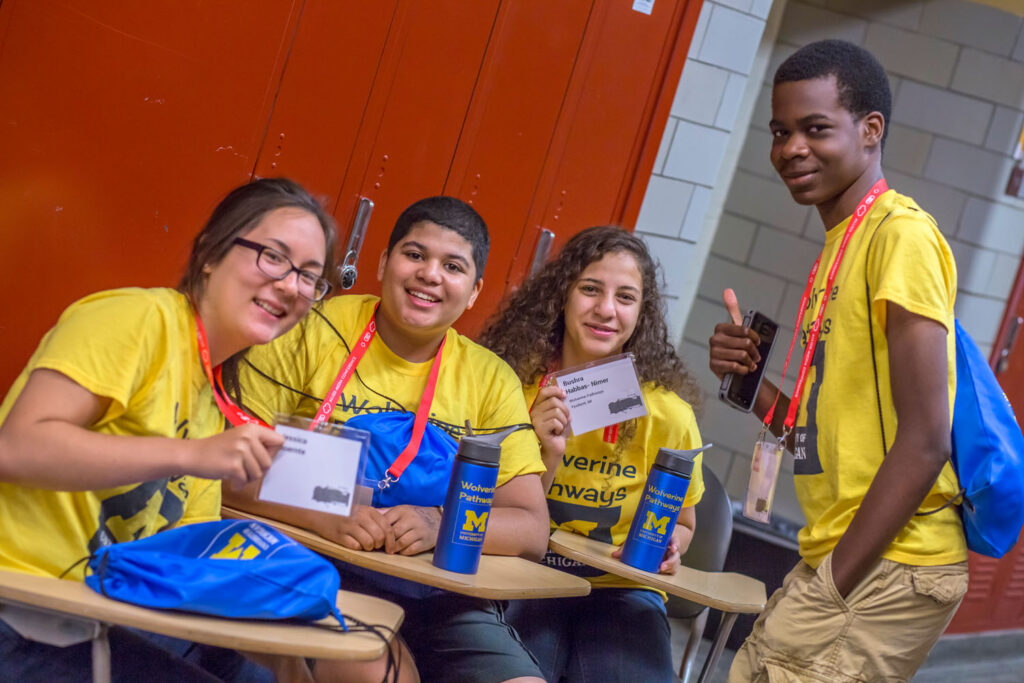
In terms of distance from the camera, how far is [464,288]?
240cm

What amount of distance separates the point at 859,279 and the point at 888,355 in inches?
6.9

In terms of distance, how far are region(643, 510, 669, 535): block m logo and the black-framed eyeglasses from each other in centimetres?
99

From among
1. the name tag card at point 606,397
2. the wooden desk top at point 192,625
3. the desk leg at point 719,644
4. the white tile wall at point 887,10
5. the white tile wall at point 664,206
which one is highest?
the white tile wall at point 887,10

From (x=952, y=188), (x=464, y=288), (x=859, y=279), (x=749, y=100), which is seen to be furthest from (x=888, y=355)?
(x=952, y=188)

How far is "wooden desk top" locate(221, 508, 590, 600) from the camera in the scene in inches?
71.9

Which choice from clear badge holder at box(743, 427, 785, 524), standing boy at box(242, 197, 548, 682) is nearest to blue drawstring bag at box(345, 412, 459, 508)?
standing boy at box(242, 197, 548, 682)

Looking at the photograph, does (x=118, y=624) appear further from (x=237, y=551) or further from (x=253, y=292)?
(x=253, y=292)

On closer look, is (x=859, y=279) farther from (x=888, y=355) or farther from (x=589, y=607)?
(x=589, y=607)

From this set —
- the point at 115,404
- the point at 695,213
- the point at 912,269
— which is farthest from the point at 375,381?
the point at 695,213

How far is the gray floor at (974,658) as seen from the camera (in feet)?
16.5

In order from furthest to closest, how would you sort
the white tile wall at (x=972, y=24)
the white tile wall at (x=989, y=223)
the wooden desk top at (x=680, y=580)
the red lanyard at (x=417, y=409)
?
the white tile wall at (x=989, y=223)
the white tile wall at (x=972, y=24)
the wooden desk top at (x=680, y=580)
the red lanyard at (x=417, y=409)

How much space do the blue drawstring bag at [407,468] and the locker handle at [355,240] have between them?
0.94 m

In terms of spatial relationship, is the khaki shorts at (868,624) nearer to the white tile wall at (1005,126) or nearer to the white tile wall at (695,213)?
the white tile wall at (695,213)

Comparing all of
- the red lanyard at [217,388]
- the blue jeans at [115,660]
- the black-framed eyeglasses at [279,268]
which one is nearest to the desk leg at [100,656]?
the blue jeans at [115,660]
